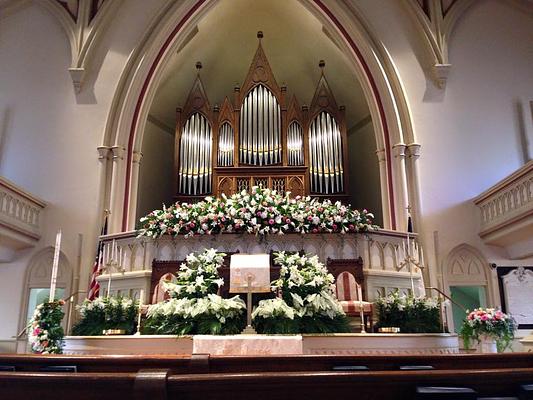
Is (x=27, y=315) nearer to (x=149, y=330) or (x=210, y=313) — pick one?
(x=149, y=330)

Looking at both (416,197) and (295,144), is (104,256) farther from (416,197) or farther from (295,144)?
(416,197)

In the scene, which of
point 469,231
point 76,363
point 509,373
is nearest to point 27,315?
point 76,363

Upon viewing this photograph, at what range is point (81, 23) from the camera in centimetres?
970

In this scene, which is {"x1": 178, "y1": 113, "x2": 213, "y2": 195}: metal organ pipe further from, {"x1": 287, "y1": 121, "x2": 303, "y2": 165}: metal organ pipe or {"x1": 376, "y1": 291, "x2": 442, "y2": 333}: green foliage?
{"x1": 376, "y1": 291, "x2": 442, "y2": 333}: green foliage

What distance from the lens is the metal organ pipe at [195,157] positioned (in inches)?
431

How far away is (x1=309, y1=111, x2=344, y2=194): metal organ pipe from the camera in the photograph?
10.8 meters

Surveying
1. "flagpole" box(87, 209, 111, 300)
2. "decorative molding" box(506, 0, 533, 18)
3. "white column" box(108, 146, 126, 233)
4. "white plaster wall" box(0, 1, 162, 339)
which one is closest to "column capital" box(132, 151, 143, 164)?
"white column" box(108, 146, 126, 233)

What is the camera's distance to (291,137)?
11305 millimetres

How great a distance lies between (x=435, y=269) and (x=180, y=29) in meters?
6.99

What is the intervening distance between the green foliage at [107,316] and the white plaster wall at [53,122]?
2573 millimetres

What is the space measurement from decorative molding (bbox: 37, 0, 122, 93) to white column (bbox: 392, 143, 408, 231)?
6.34 meters

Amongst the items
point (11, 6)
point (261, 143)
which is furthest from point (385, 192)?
point (11, 6)

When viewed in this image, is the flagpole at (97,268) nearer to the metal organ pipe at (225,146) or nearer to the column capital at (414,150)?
the metal organ pipe at (225,146)

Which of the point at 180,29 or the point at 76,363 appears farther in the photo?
the point at 180,29
